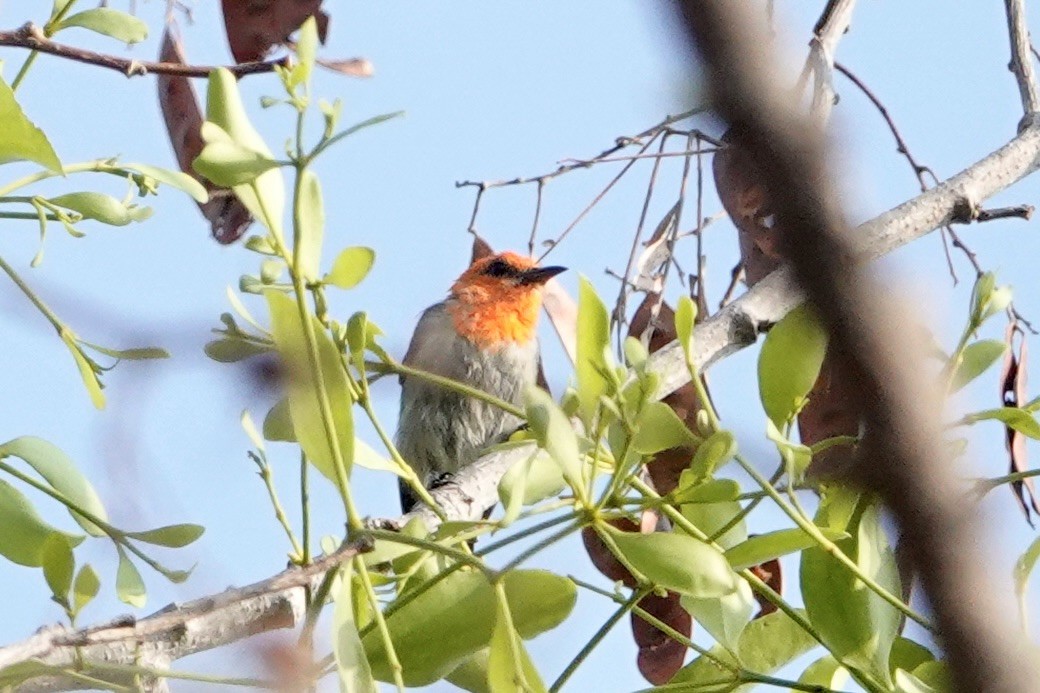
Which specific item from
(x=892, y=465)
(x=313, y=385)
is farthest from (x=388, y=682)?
(x=892, y=465)

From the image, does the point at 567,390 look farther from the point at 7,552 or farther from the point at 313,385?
the point at 7,552

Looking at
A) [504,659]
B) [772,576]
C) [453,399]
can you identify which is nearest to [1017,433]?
[772,576]

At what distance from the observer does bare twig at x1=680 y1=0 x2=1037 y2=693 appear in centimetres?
40

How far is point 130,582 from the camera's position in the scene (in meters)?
1.39

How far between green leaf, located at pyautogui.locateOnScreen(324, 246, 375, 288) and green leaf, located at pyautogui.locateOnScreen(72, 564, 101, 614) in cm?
37

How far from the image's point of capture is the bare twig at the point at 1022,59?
2.54 metres

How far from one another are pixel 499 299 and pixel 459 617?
388cm

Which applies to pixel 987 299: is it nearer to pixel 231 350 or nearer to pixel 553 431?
pixel 553 431

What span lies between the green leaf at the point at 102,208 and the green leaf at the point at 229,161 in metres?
0.48

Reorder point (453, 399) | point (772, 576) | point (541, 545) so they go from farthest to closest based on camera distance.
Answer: point (453, 399)
point (772, 576)
point (541, 545)

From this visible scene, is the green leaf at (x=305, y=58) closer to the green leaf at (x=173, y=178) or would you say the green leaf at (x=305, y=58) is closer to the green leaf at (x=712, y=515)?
the green leaf at (x=173, y=178)

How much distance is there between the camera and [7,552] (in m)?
1.36

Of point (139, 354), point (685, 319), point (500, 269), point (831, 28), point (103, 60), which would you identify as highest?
point (500, 269)

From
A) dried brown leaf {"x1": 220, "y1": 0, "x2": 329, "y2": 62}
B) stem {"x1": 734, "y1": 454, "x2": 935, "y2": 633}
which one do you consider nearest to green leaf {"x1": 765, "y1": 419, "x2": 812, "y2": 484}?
stem {"x1": 734, "y1": 454, "x2": 935, "y2": 633}
